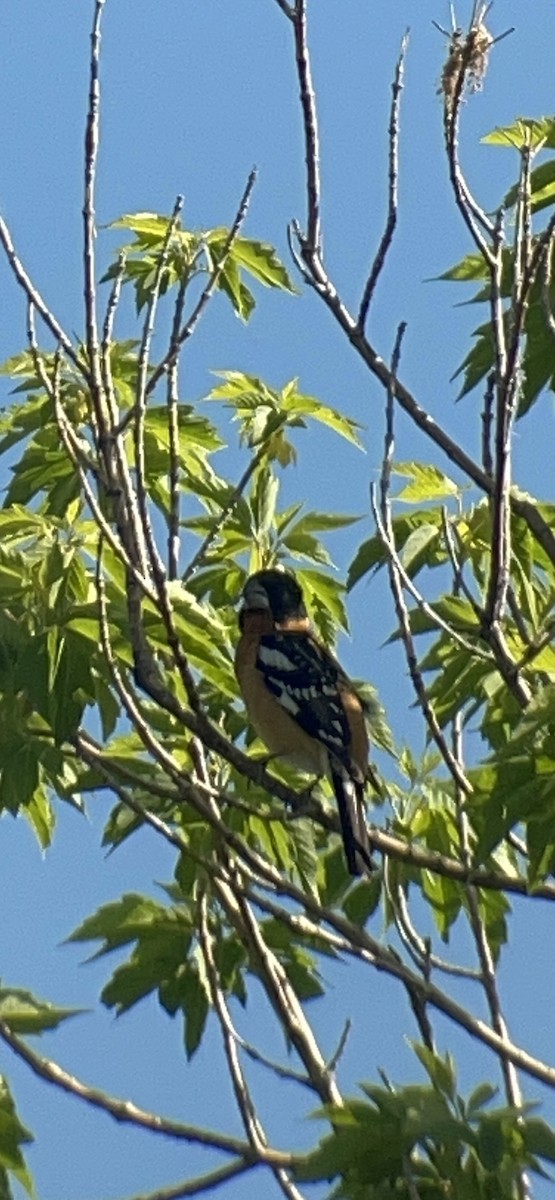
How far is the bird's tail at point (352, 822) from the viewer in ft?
15.3

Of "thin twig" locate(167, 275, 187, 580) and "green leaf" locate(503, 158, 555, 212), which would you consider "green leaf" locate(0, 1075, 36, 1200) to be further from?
"green leaf" locate(503, 158, 555, 212)

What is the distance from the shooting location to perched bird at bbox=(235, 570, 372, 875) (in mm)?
5266

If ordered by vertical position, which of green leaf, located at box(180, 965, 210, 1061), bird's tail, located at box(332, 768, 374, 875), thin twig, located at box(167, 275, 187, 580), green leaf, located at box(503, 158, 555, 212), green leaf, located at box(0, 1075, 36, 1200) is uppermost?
green leaf, located at box(503, 158, 555, 212)

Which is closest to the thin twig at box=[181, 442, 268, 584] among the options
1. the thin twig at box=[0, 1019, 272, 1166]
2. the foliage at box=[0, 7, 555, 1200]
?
the foliage at box=[0, 7, 555, 1200]

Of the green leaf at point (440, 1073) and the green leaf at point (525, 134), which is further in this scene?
the green leaf at point (525, 134)

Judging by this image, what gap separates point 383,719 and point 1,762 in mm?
1229

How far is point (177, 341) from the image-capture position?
4078mm

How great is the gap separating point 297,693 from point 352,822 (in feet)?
3.27

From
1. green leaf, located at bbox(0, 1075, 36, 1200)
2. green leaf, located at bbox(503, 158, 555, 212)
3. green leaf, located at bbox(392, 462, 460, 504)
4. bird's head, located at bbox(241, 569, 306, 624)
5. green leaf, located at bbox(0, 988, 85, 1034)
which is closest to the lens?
green leaf, located at bbox(0, 1075, 36, 1200)

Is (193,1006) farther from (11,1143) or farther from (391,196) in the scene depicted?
(391,196)

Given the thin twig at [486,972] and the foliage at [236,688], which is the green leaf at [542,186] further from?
the thin twig at [486,972]

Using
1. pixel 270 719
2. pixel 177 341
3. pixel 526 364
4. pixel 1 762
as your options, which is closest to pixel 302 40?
pixel 177 341

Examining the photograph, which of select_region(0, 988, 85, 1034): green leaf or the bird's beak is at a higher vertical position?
the bird's beak

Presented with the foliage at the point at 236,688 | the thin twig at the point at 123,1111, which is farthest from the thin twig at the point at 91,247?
the thin twig at the point at 123,1111
